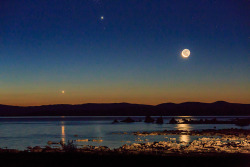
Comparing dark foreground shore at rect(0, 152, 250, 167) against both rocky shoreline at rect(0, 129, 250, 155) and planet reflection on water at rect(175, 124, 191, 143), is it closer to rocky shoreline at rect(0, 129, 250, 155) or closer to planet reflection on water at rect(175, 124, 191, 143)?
rocky shoreline at rect(0, 129, 250, 155)

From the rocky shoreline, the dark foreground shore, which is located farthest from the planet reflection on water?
the dark foreground shore

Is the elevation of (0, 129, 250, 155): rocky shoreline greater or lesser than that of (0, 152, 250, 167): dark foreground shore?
lesser

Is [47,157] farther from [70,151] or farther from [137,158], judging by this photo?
[137,158]

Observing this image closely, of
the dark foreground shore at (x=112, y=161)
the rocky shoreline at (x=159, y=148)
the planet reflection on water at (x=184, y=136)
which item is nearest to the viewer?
the dark foreground shore at (x=112, y=161)

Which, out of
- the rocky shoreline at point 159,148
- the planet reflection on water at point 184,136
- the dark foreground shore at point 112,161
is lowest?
the planet reflection on water at point 184,136

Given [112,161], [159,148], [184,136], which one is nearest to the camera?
[112,161]

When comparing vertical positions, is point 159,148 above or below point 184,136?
above

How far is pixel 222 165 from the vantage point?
17.3 metres

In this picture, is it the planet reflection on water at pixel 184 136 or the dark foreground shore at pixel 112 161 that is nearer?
the dark foreground shore at pixel 112 161

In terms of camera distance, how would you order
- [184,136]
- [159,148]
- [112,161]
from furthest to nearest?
1. [184,136]
2. [159,148]
3. [112,161]

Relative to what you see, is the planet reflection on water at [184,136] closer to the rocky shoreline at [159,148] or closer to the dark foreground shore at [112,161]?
the rocky shoreline at [159,148]

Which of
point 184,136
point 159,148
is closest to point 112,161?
point 159,148

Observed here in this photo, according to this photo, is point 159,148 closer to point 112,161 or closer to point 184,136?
point 112,161

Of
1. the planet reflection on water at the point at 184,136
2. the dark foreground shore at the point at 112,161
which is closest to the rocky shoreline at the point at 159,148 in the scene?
the dark foreground shore at the point at 112,161
